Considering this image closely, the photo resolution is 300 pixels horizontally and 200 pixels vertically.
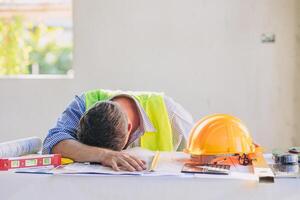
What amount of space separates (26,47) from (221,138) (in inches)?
101

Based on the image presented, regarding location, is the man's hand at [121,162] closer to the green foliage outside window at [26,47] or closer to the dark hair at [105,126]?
the dark hair at [105,126]

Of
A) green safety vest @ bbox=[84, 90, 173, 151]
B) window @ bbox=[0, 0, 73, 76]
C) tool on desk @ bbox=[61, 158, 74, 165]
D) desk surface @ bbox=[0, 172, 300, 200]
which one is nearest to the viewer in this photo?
desk surface @ bbox=[0, 172, 300, 200]

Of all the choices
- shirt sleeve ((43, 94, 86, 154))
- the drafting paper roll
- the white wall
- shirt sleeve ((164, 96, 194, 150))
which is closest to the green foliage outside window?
the white wall

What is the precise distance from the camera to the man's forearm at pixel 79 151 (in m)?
1.19

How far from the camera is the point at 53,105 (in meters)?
3.25

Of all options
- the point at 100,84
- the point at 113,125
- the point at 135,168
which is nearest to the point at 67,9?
the point at 100,84

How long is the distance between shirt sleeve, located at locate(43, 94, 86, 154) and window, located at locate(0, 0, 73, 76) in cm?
180

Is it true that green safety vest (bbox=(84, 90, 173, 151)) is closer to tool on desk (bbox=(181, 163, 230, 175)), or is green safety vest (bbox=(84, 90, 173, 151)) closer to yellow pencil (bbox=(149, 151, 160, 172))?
yellow pencil (bbox=(149, 151, 160, 172))

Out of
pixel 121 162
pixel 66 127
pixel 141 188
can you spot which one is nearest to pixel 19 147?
pixel 66 127

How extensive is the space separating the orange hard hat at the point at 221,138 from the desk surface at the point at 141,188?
5.0 inches

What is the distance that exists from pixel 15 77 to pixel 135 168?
239 centimetres

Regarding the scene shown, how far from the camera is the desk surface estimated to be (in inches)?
36.0

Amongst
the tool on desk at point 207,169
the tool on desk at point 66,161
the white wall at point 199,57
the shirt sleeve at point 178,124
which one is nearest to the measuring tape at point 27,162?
the tool on desk at point 66,161

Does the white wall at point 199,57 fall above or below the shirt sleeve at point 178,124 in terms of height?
above
